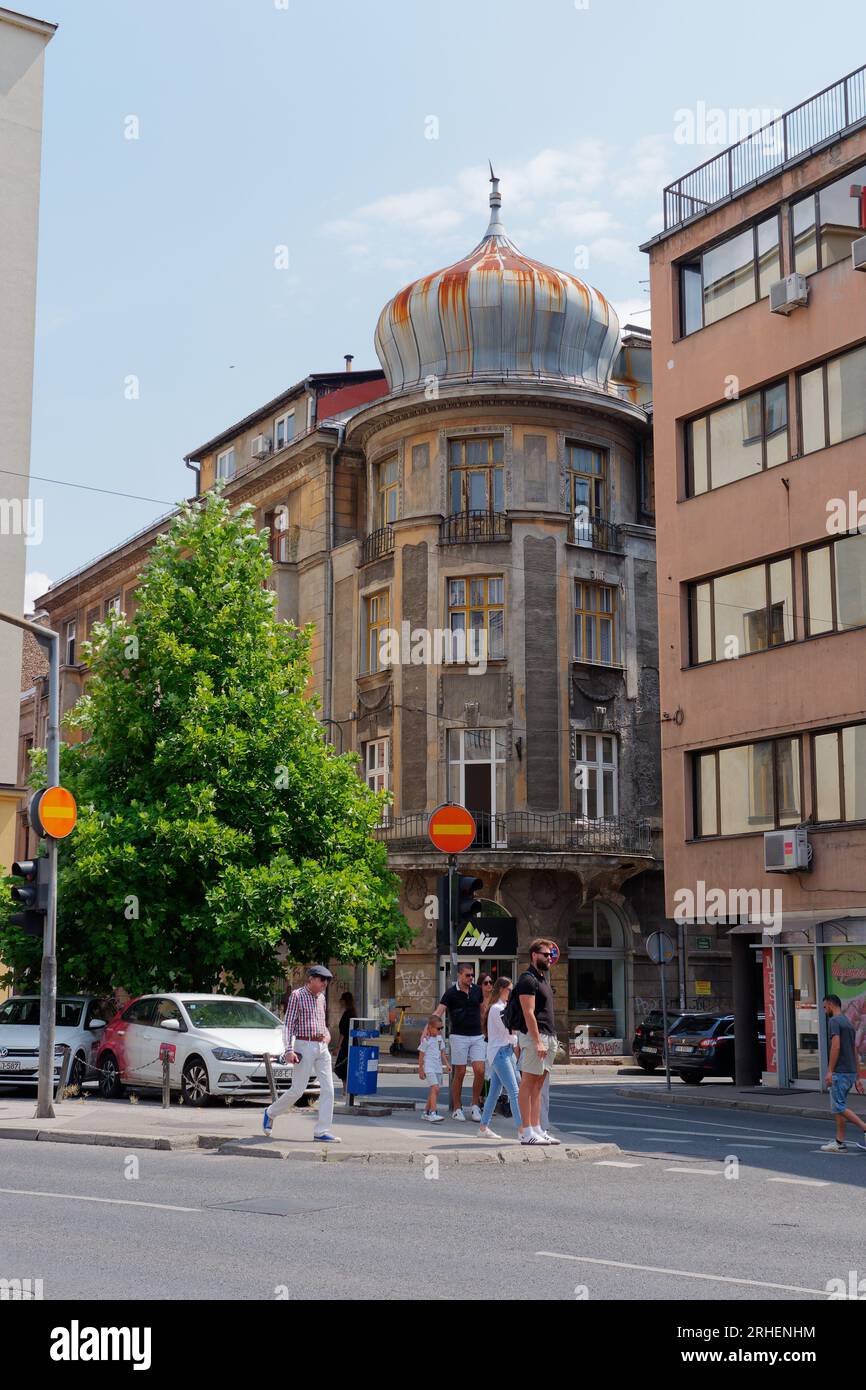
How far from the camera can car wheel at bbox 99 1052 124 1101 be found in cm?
2334

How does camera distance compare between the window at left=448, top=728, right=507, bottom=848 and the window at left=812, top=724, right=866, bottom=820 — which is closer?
the window at left=812, top=724, right=866, bottom=820

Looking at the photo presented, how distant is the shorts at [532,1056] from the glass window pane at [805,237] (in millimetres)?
18185

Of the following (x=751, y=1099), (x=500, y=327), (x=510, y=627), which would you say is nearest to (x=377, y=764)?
(x=510, y=627)

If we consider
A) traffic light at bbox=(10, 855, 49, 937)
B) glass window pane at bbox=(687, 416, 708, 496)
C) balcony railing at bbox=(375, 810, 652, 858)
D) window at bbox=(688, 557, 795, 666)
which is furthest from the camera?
balcony railing at bbox=(375, 810, 652, 858)

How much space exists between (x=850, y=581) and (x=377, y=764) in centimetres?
1895

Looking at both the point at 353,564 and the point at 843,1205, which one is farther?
the point at 353,564

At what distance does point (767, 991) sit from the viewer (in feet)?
92.5

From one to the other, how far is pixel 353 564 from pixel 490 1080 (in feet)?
98.5

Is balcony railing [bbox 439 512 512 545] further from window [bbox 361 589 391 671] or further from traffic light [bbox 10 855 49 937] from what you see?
traffic light [bbox 10 855 49 937]

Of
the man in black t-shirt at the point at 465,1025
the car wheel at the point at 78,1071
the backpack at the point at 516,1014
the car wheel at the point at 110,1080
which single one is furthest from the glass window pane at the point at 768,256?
the backpack at the point at 516,1014

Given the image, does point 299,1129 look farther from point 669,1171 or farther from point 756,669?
point 756,669

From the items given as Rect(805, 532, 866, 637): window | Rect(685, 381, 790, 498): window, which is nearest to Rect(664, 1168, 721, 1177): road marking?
Rect(805, 532, 866, 637): window

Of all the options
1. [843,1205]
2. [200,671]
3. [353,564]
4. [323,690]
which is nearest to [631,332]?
[353,564]

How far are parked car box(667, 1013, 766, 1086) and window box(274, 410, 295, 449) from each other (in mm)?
24411
